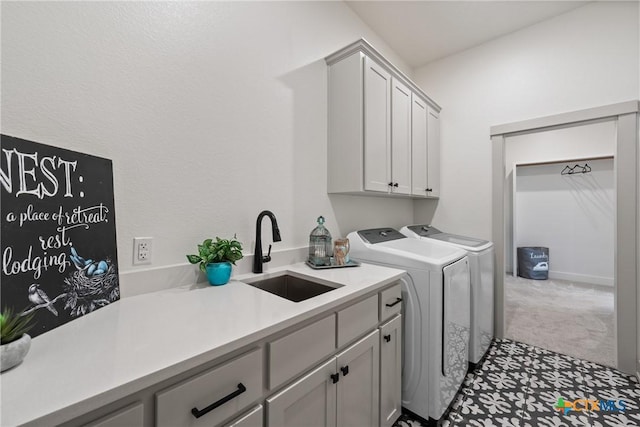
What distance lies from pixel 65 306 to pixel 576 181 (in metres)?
3.52

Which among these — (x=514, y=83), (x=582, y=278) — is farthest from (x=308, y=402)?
(x=514, y=83)

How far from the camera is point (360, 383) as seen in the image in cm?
119

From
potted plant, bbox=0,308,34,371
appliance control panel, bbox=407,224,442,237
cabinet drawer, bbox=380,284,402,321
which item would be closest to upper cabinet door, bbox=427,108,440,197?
appliance control panel, bbox=407,224,442,237

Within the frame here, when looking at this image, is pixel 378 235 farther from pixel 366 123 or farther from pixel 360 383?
pixel 360 383

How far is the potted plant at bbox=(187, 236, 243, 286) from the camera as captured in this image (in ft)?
3.91

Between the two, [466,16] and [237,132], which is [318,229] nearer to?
[237,132]

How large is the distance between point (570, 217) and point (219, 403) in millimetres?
3149

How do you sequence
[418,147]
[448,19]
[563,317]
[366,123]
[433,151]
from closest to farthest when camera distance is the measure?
[366,123] < [448,19] < [418,147] < [563,317] < [433,151]

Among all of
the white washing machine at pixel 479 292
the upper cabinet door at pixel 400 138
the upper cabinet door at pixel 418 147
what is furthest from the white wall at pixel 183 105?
the white washing machine at pixel 479 292

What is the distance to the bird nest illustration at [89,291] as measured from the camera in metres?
0.81

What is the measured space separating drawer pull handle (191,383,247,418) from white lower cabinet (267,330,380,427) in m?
0.14

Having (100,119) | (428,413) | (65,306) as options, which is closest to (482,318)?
(428,413)

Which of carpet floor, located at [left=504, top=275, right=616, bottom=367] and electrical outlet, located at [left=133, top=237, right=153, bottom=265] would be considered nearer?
electrical outlet, located at [left=133, top=237, right=153, bottom=265]

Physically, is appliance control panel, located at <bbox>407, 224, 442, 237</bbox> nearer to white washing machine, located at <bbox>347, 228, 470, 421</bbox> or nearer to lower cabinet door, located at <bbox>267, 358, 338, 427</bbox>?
white washing machine, located at <bbox>347, 228, 470, 421</bbox>
